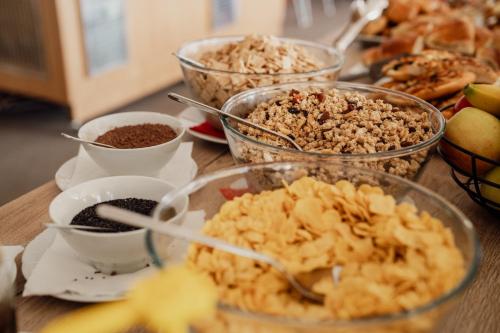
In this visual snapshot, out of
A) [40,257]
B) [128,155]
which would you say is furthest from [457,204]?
[40,257]

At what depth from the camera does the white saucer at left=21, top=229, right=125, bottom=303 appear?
24.3 inches

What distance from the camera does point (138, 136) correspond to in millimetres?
931

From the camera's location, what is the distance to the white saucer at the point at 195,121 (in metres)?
1.06

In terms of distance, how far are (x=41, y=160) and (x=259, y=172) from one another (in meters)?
2.11

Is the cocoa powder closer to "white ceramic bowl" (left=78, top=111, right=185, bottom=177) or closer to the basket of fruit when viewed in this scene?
"white ceramic bowl" (left=78, top=111, right=185, bottom=177)

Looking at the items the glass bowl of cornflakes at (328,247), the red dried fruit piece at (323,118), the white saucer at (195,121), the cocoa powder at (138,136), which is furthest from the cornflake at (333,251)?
the white saucer at (195,121)

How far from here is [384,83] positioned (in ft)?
4.09

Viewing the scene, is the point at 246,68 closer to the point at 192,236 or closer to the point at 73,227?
the point at 73,227

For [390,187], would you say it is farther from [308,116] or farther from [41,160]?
[41,160]

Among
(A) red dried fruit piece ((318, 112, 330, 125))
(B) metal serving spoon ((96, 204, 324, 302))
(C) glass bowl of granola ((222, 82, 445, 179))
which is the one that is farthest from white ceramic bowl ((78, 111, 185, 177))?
(B) metal serving spoon ((96, 204, 324, 302))

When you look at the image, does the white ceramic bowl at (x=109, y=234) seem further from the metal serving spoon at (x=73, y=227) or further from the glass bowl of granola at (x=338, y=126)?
the glass bowl of granola at (x=338, y=126)

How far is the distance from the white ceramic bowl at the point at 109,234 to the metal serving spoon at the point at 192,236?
0.35ft

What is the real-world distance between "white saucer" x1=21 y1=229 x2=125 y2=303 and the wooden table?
0.05 feet

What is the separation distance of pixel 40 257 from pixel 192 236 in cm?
34
